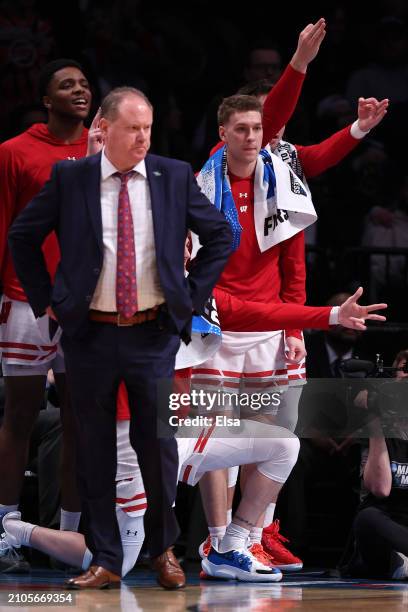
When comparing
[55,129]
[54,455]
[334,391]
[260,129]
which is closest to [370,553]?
[334,391]

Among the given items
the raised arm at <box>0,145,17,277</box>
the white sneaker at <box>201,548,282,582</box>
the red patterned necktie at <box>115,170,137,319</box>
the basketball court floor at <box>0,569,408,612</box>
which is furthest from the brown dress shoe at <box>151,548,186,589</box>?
the raised arm at <box>0,145,17,277</box>

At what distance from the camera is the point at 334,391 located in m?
6.40

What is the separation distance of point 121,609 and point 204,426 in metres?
1.11

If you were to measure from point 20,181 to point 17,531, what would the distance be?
1.39 metres

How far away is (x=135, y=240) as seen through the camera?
4.53m

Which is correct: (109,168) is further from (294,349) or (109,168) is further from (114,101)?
(294,349)

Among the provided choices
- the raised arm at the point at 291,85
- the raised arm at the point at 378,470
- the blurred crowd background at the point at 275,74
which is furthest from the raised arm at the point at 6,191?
the blurred crowd background at the point at 275,74

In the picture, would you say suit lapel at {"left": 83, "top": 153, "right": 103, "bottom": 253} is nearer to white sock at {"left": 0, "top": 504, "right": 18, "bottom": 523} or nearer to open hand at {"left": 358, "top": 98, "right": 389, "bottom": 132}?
white sock at {"left": 0, "top": 504, "right": 18, "bottom": 523}

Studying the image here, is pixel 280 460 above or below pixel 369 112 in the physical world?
below

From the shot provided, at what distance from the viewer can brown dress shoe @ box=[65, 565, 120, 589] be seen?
452cm

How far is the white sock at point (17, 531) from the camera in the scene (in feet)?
16.7

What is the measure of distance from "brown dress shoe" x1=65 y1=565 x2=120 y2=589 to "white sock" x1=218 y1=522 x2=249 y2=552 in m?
0.78

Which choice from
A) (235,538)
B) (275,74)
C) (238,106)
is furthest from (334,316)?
(275,74)

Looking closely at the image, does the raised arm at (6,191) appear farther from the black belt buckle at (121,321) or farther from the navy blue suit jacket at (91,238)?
the black belt buckle at (121,321)
